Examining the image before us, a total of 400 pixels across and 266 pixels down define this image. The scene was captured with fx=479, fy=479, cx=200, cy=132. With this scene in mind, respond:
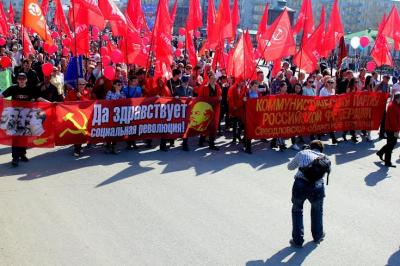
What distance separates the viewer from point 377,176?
357 inches

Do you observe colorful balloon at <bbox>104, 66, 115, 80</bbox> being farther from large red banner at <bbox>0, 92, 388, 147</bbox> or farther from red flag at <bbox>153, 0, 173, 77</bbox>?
red flag at <bbox>153, 0, 173, 77</bbox>

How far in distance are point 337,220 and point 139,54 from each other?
6514 mm

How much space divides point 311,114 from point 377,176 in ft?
8.47

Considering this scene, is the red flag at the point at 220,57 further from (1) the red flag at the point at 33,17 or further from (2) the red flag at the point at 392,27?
(1) the red flag at the point at 33,17

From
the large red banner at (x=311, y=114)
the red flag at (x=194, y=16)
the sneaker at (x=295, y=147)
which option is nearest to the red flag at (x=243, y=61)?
the large red banner at (x=311, y=114)

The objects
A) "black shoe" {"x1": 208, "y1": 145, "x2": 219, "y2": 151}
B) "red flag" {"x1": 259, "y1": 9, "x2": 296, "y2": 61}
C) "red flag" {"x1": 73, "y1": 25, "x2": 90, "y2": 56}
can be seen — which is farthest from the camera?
"red flag" {"x1": 73, "y1": 25, "x2": 90, "y2": 56}

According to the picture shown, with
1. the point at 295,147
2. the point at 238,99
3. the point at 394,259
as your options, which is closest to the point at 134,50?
the point at 238,99

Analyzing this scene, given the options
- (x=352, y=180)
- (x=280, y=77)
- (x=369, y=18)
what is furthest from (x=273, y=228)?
(x=369, y=18)

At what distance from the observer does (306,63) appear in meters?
13.4

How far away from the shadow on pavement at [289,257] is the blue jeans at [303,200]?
12 centimetres

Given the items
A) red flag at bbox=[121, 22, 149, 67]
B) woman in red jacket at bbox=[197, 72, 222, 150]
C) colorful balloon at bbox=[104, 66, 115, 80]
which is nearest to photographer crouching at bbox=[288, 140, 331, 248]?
woman in red jacket at bbox=[197, 72, 222, 150]

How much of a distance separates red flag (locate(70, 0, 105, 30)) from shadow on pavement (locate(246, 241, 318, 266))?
6.72m

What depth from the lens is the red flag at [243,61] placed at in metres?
10.6

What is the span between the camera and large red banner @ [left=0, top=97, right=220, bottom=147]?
28.5 ft
